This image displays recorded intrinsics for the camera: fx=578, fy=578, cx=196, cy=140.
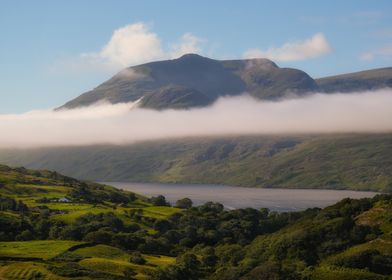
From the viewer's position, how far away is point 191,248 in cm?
16638

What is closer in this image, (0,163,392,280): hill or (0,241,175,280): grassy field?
(0,241,175,280): grassy field

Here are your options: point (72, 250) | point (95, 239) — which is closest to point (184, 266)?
point (72, 250)

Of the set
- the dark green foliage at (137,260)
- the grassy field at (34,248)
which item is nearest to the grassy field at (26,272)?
the grassy field at (34,248)

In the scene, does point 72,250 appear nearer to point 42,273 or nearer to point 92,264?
point 92,264

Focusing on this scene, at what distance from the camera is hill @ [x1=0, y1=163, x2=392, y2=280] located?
364ft

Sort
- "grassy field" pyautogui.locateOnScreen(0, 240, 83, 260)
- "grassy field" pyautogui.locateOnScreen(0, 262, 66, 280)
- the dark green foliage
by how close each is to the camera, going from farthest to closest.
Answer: the dark green foliage < "grassy field" pyautogui.locateOnScreen(0, 240, 83, 260) < "grassy field" pyautogui.locateOnScreen(0, 262, 66, 280)

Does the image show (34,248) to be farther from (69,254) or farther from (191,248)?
(191,248)

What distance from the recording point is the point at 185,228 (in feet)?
596

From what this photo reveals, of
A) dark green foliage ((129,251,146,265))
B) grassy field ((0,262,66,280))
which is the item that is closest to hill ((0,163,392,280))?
grassy field ((0,262,66,280))

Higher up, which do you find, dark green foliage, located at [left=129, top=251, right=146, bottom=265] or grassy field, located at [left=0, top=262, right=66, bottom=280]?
grassy field, located at [left=0, top=262, right=66, bottom=280]

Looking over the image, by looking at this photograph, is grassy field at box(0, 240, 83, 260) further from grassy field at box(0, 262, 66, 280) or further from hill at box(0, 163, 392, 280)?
grassy field at box(0, 262, 66, 280)

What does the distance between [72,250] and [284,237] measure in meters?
49.9

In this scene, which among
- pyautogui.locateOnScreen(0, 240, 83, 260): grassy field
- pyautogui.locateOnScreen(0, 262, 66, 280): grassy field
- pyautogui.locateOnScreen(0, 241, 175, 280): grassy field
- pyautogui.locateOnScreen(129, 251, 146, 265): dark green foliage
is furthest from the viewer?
pyautogui.locateOnScreen(129, 251, 146, 265): dark green foliage

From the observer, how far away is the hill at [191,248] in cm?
11088
